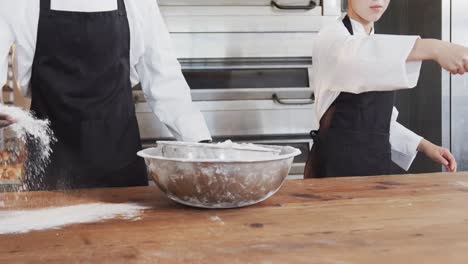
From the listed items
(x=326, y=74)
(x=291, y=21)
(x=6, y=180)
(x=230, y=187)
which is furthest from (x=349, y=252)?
(x=291, y=21)

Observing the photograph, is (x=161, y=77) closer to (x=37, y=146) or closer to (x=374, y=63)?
(x=37, y=146)

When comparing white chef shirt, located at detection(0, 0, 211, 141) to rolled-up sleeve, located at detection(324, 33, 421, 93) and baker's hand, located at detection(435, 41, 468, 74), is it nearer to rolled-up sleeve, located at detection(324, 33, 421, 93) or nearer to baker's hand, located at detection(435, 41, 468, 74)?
rolled-up sleeve, located at detection(324, 33, 421, 93)

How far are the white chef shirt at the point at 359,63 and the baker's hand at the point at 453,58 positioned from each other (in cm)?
9

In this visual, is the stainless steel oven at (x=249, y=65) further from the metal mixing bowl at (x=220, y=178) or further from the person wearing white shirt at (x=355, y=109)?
the metal mixing bowl at (x=220, y=178)

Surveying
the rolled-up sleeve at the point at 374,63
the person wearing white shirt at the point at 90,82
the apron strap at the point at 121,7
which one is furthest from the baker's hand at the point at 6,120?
the rolled-up sleeve at the point at 374,63

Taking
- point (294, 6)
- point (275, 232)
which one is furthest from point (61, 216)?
point (294, 6)

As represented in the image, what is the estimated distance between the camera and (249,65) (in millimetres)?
2146

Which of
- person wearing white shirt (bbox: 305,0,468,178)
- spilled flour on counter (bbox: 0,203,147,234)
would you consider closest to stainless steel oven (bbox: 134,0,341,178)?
person wearing white shirt (bbox: 305,0,468,178)

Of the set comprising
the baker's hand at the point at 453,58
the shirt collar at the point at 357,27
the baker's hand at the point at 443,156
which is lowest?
the baker's hand at the point at 443,156

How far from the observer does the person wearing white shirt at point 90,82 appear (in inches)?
51.2

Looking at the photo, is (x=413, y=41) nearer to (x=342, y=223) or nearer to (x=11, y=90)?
(x=342, y=223)

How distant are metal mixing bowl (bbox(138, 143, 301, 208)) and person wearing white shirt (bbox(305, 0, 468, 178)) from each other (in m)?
0.46

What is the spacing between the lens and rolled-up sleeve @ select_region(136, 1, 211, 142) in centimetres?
140

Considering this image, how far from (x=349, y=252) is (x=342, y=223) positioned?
136mm
